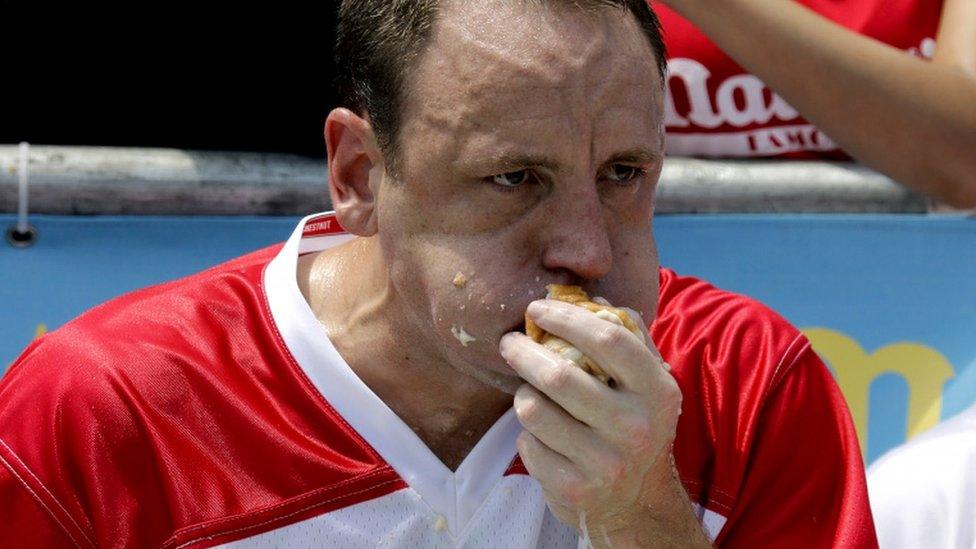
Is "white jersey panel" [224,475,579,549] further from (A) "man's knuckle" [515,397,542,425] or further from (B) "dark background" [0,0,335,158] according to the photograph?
(B) "dark background" [0,0,335,158]

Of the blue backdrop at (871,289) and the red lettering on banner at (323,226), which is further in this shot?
the blue backdrop at (871,289)

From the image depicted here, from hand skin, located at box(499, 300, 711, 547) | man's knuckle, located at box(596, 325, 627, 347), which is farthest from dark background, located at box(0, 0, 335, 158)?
man's knuckle, located at box(596, 325, 627, 347)

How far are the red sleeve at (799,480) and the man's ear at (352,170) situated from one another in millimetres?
776

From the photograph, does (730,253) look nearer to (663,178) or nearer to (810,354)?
(663,178)

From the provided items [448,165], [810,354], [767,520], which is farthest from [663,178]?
[448,165]

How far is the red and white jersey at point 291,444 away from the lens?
2627mm

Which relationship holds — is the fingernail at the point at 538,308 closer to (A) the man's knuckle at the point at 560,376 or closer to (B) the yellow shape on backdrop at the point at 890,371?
(A) the man's knuckle at the point at 560,376

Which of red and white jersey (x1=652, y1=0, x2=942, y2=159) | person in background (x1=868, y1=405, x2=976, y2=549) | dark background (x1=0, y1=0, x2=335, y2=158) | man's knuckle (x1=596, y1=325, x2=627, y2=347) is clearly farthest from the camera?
red and white jersey (x1=652, y1=0, x2=942, y2=159)

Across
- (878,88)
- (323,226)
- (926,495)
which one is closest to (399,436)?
(323,226)

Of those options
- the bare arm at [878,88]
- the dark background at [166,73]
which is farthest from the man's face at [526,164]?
the bare arm at [878,88]

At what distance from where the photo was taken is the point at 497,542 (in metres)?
2.76

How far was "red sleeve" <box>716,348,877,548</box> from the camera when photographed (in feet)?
9.18

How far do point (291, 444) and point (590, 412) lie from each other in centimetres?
68

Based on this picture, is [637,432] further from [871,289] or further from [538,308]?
[871,289]
